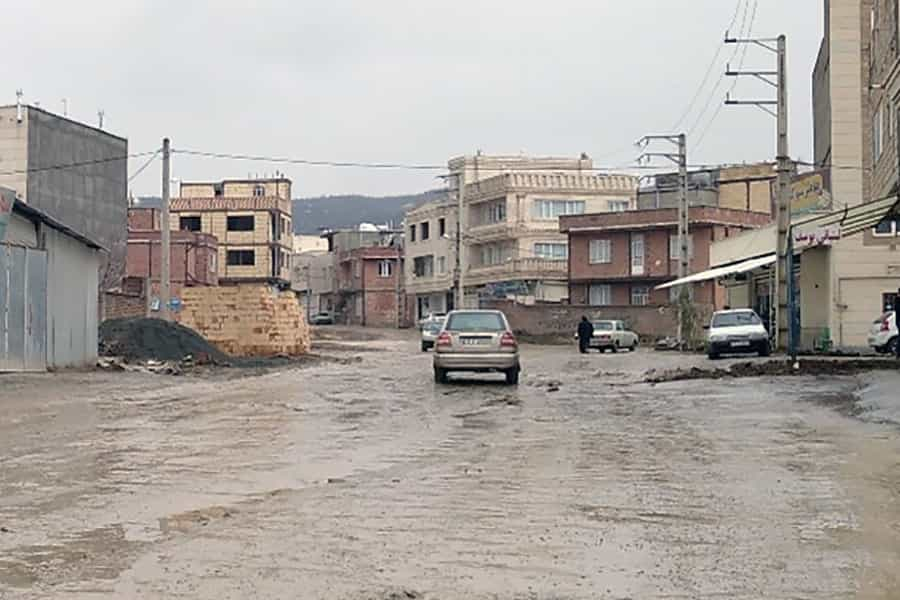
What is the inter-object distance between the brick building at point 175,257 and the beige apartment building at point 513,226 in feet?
54.1

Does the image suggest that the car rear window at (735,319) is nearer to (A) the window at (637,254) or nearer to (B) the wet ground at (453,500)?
(B) the wet ground at (453,500)

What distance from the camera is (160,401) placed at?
22422 mm

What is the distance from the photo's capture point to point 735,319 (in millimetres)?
37562

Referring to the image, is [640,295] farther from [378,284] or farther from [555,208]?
[378,284]

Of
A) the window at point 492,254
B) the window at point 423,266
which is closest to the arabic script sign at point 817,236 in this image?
the window at point 492,254

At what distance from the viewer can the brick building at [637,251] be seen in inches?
2884

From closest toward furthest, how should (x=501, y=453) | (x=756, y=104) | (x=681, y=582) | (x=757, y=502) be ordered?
(x=681, y=582) < (x=757, y=502) < (x=501, y=453) < (x=756, y=104)

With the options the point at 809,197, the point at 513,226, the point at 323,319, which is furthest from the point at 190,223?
the point at 809,197

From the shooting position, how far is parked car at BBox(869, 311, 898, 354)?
3525cm

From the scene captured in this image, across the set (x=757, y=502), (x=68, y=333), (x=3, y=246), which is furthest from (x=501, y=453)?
(x=68, y=333)

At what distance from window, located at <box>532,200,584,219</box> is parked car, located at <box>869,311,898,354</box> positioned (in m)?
48.6

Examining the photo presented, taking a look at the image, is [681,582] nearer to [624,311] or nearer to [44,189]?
[44,189]

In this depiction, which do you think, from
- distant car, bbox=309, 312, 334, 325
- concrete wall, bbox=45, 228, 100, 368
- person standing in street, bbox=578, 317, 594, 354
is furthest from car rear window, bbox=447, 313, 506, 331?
distant car, bbox=309, 312, 334, 325

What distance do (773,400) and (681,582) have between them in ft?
47.6
